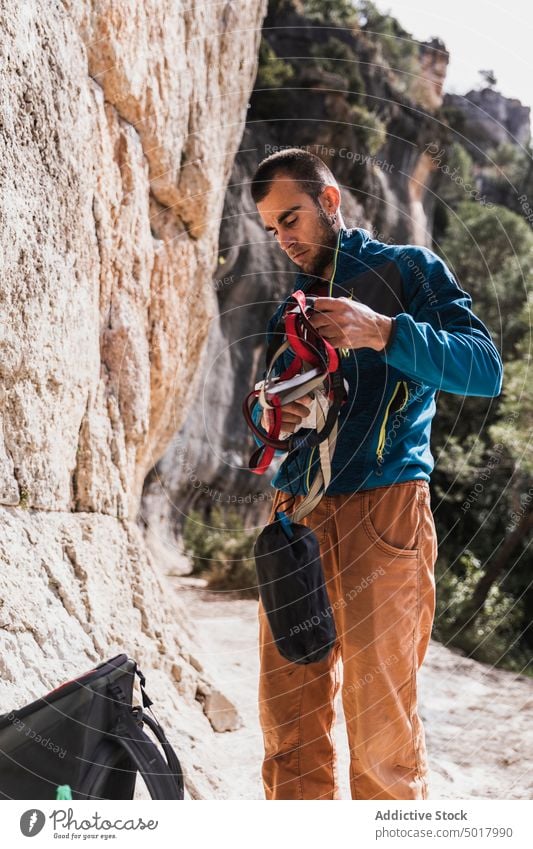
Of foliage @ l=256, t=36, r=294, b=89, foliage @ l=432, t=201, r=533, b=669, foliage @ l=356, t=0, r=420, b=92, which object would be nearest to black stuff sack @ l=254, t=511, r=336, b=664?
foliage @ l=432, t=201, r=533, b=669

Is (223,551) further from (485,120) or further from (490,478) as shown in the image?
(485,120)

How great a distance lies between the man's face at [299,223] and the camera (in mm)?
1732

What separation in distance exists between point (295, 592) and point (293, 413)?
0.37m

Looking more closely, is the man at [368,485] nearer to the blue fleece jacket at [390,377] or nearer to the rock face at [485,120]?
the blue fleece jacket at [390,377]

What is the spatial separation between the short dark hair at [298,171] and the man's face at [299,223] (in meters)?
0.01

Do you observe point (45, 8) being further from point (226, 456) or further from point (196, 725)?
point (226, 456)

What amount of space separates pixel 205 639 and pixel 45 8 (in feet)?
11.7

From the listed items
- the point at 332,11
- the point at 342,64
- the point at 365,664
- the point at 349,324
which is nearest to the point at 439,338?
the point at 349,324

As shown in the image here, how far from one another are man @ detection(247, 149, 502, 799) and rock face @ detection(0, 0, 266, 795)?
736 mm

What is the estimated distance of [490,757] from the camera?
3.78 m

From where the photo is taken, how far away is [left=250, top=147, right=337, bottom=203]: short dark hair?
1732mm

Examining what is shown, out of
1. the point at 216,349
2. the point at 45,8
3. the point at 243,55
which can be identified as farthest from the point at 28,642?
the point at 216,349

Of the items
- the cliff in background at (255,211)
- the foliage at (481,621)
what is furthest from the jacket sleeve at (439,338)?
the cliff in background at (255,211)

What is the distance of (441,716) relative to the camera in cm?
444
